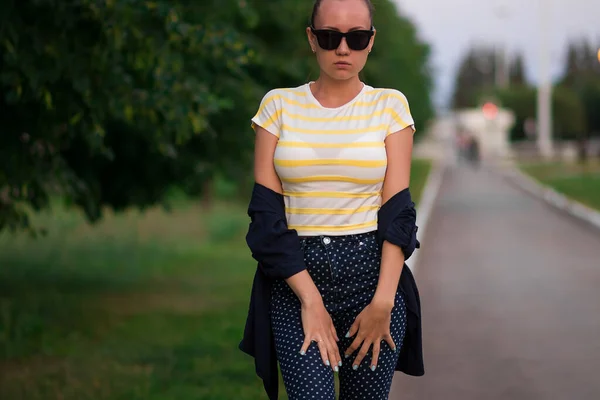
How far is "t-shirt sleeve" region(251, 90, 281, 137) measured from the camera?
348 cm

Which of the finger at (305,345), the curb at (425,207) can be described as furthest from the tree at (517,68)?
the finger at (305,345)

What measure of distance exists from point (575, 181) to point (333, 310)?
36899 mm

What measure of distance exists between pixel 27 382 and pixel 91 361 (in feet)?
2.93

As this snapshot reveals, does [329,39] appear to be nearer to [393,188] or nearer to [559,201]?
[393,188]

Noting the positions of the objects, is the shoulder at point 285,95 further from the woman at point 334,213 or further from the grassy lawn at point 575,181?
the grassy lawn at point 575,181

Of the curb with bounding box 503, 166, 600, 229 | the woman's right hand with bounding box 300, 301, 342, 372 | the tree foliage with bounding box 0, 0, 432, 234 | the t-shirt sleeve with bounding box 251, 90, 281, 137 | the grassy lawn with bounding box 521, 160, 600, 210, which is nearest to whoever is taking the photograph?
the woman's right hand with bounding box 300, 301, 342, 372

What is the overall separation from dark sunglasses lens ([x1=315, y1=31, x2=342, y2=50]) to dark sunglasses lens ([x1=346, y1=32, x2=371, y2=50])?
3 cm

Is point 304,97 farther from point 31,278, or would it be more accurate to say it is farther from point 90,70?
point 31,278

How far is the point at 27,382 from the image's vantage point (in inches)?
311

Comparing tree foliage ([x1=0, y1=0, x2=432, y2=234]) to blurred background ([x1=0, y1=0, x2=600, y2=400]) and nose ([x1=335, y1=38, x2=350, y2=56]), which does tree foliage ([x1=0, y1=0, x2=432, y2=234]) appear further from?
nose ([x1=335, y1=38, x2=350, y2=56])

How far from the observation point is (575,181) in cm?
3928

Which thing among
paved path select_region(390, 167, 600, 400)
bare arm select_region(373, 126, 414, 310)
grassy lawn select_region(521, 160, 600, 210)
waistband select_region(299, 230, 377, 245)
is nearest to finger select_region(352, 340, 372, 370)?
bare arm select_region(373, 126, 414, 310)

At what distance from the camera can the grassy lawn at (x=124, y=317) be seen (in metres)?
7.66

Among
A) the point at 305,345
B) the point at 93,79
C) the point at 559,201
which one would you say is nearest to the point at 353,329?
the point at 305,345
